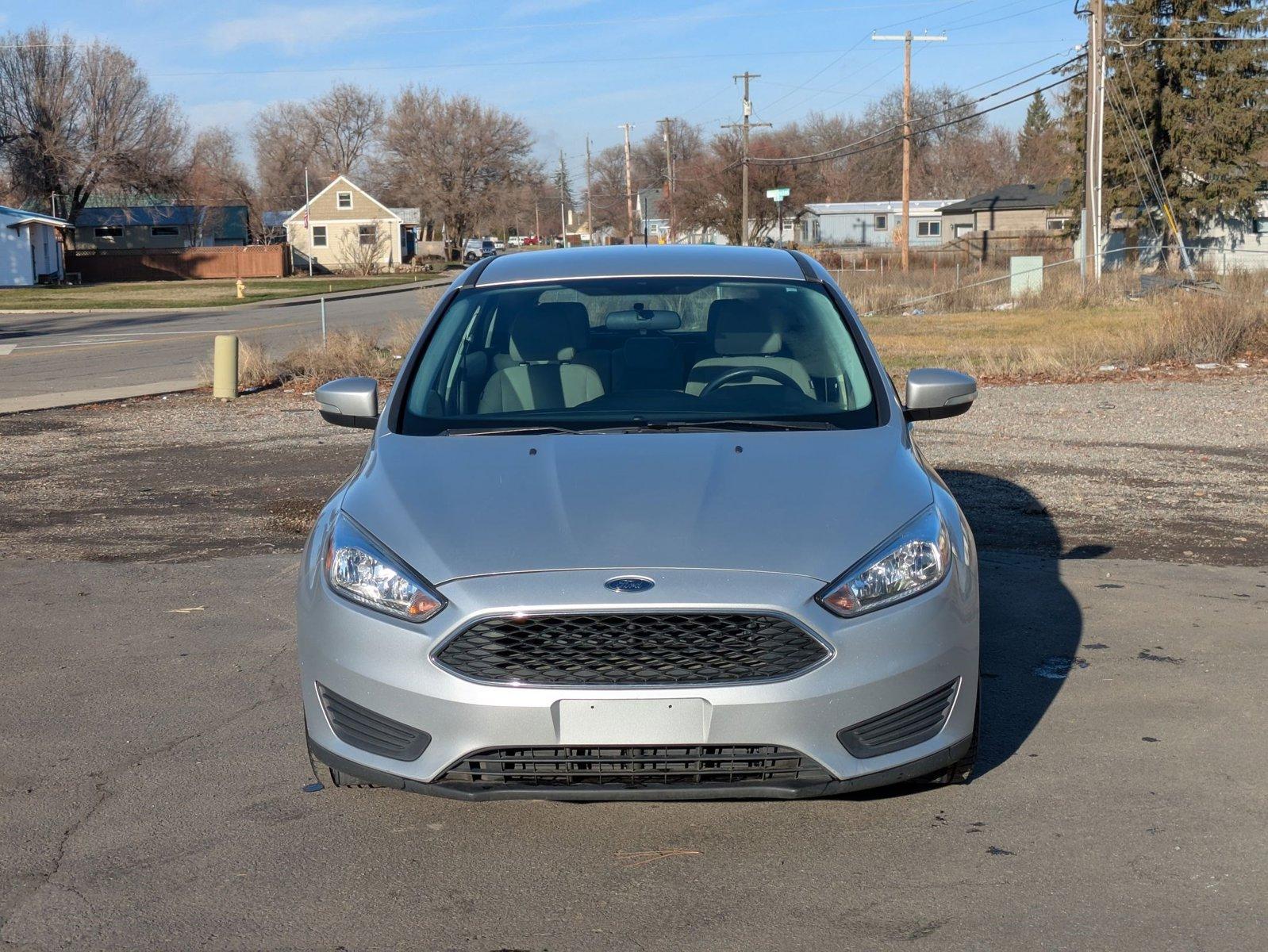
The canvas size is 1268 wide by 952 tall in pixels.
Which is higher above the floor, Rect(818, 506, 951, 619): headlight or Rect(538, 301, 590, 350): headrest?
Rect(538, 301, 590, 350): headrest

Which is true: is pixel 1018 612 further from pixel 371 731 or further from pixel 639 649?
pixel 371 731

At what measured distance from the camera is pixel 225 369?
17.3 metres

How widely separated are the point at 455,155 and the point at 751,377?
103 m

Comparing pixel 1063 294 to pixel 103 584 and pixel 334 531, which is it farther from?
pixel 334 531

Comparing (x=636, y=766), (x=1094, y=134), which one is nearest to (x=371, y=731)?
(x=636, y=766)

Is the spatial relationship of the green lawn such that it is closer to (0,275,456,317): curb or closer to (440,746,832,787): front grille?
(0,275,456,317): curb

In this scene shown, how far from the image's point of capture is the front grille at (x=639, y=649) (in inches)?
141

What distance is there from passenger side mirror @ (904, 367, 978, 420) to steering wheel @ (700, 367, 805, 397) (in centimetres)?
42

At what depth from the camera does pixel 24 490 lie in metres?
10.5

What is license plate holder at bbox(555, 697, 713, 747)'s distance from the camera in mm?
3535

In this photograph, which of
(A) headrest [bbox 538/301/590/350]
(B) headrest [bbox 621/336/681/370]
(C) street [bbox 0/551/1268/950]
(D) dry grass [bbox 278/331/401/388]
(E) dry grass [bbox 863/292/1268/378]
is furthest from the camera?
(D) dry grass [bbox 278/331/401/388]

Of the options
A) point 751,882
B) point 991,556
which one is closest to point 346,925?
point 751,882

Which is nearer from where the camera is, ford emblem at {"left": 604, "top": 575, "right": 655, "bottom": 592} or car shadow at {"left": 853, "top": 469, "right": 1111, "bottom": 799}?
ford emblem at {"left": 604, "top": 575, "right": 655, "bottom": 592}

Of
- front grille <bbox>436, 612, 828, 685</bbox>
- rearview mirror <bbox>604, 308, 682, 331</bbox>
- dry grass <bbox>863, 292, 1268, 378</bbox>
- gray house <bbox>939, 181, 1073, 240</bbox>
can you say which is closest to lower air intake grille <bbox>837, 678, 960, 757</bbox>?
front grille <bbox>436, 612, 828, 685</bbox>
